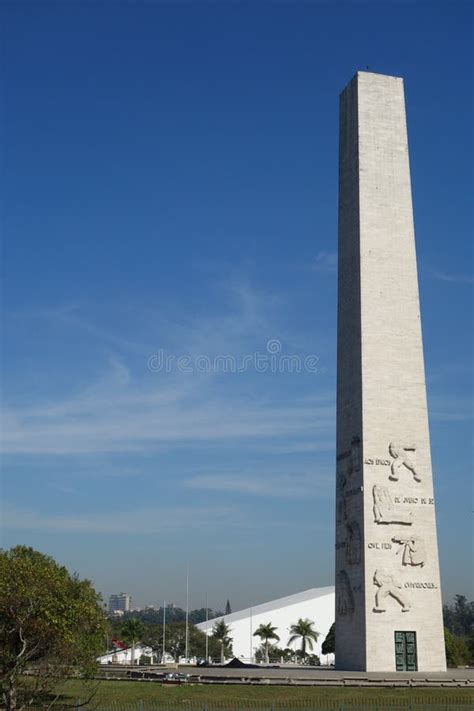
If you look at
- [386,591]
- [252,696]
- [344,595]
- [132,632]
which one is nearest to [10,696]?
[252,696]

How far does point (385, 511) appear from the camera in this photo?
3516cm

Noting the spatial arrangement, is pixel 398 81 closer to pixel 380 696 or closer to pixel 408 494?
pixel 408 494

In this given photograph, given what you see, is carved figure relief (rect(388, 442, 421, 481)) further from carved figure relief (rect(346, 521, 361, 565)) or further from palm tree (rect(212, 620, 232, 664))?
palm tree (rect(212, 620, 232, 664))

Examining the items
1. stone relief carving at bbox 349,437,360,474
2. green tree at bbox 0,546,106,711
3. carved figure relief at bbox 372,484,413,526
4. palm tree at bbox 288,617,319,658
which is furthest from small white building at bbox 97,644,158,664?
green tree at bbox 0,546,106,711

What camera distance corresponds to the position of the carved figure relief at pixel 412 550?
3506cm

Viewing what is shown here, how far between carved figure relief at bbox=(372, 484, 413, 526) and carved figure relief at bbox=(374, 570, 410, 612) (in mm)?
2096

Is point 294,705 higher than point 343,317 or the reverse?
the reverse

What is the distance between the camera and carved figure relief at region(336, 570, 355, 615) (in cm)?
3553

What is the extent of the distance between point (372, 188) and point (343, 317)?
594 cm

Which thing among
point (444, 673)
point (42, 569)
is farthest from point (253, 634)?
point (42, 569)

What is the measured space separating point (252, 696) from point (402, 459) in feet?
41.7

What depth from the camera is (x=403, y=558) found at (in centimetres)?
3503

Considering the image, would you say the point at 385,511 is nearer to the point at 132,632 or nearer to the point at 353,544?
the point at 353,544

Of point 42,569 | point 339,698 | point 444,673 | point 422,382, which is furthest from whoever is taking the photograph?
point 422,382
